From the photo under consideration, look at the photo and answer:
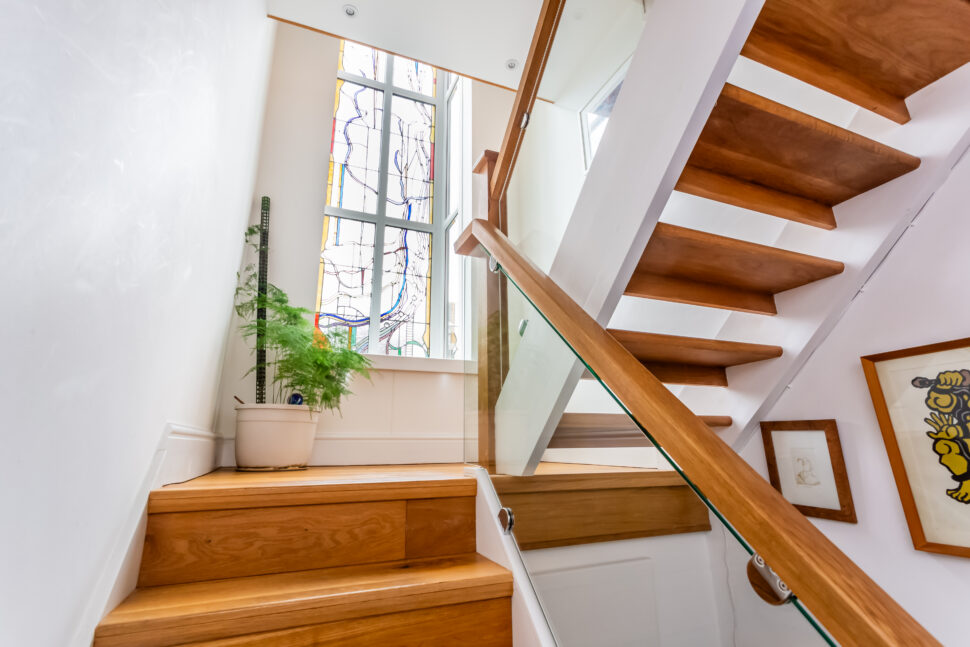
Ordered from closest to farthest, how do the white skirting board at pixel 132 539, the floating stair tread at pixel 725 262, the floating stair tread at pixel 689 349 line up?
the white skirting board at pixel 132 539 → the floating stair tread at pixel 725 262 → the floating stair tread at pixel 689 349

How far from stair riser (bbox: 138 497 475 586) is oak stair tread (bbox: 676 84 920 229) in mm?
1091

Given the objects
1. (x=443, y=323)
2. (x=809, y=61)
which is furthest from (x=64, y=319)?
(x=443, y=323)

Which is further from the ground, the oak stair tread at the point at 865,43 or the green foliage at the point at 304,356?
the oak stair tread at the point at 865,43

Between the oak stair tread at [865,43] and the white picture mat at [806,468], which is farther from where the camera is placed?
the white picture mat at [806,468]

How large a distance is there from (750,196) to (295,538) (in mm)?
1453

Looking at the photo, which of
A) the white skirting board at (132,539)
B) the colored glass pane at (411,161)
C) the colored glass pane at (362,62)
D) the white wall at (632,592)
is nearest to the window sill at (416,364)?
the colored glass pane at (411,161)

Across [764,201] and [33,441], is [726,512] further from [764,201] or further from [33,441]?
[764,201]

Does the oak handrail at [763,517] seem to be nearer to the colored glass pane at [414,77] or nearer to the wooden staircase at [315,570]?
the wooden staircase at [315,570]

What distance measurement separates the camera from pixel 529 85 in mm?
1630

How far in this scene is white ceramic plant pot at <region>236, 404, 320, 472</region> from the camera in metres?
2.00

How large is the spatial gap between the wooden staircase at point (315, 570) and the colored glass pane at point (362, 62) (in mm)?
3452

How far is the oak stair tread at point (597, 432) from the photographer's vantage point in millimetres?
757

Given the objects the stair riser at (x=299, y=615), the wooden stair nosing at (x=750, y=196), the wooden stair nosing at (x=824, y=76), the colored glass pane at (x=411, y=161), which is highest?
the colored glass pane at (x=411, y=161)

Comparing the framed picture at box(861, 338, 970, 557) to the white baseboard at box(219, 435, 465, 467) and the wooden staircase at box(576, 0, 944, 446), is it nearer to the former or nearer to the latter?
the wooden staircase at box(576, 0, 944, 446)
